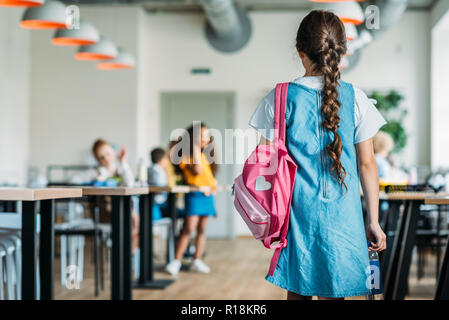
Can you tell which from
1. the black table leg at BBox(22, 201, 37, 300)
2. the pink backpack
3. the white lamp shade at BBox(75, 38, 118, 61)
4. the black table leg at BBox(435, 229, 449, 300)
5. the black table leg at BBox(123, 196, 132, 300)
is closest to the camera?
the pink backpack

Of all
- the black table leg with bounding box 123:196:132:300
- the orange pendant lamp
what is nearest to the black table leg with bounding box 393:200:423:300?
the black table leg with bounding box 123:196:132:300

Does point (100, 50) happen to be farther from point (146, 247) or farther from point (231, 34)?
point (231, 34)

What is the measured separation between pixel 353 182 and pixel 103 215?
3171 millimetres

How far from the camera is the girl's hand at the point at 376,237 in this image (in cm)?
182

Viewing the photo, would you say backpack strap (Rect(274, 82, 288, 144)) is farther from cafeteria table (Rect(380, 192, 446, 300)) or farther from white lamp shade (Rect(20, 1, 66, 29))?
white lamp shade (Rect(20, 1, 66, 29))

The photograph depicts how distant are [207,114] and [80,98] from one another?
6.04ft

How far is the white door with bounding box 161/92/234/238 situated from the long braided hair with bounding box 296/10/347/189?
7.31m

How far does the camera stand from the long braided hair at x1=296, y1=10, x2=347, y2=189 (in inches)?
68.1

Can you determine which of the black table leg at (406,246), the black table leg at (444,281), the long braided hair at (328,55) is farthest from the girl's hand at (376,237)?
the black table leg at (406,246)

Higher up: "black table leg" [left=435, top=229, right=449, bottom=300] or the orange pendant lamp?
the orange pendant lamp

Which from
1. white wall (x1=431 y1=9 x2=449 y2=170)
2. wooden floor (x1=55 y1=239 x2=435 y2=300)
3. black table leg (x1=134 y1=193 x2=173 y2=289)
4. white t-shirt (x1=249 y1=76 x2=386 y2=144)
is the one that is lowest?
wooden floor (x1=55 y1=239 x2=435 y2=300)

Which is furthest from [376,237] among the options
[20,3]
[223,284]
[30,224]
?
[20,3]

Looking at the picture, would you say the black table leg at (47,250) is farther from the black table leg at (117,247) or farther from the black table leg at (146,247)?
the black table leg at (146,247)

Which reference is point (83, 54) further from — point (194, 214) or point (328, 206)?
point (328, 206)
